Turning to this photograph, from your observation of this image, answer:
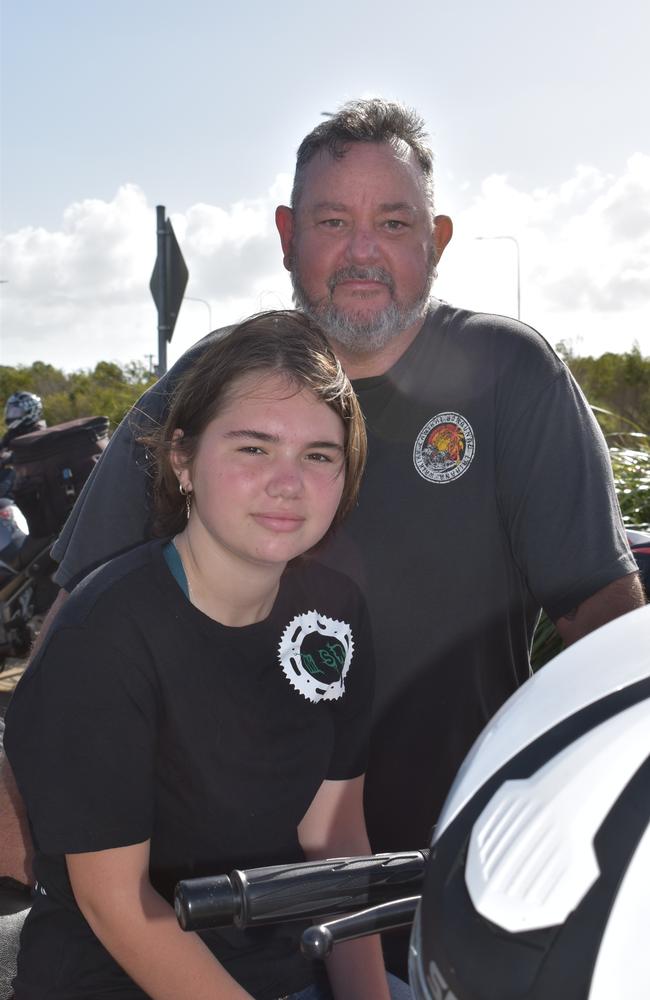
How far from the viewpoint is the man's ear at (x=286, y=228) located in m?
2.51

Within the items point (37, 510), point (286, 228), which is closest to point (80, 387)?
point (37, 510)

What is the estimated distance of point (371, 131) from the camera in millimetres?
2346

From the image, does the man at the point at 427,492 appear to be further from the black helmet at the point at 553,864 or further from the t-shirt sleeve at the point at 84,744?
the black helmet at the point at 553,864

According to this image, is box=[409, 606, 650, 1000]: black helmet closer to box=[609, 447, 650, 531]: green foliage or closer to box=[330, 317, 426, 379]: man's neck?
box=[330, 317, 426, 379]: man's neck

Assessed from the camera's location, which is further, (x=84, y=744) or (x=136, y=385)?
(x=136, y=385)

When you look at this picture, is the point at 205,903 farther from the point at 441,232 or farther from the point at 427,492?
the point at 441,232

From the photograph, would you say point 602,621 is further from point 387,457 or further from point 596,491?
point 387,457

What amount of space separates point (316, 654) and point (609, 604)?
526 mm

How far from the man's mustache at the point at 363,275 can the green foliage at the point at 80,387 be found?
8.54 metres

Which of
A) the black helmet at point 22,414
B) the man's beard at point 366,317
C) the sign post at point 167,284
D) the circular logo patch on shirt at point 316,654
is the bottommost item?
the circular logo patch on shirt at point 316,654

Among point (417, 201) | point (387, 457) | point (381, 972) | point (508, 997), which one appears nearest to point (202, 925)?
point (508, 997)

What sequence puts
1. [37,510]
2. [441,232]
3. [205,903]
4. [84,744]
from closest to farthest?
[205,903] < [84,744] < [441,232] < [37,510]

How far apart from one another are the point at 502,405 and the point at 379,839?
91cm

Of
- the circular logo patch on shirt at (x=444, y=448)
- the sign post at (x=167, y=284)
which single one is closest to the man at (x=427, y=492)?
the circular logo patch on shirt at (x=444, y=448)
